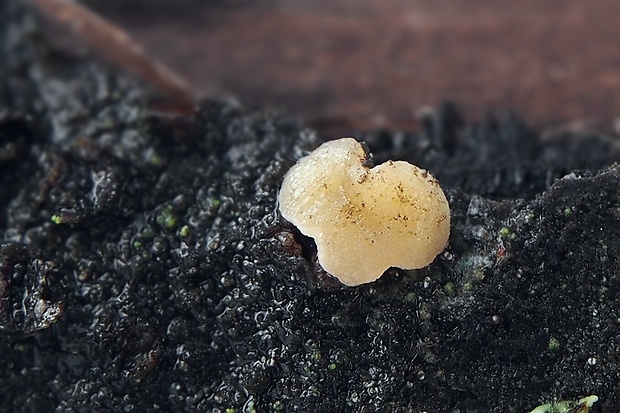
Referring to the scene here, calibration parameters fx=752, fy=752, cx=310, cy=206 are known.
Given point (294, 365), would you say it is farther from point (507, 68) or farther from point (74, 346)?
point (507, 68)

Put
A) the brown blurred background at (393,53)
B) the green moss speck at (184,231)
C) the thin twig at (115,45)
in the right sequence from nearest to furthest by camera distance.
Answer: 1. the green moss speck at (184,231)
2. the thin twig at (115,45)
3. the brown blurred background at (393,53)

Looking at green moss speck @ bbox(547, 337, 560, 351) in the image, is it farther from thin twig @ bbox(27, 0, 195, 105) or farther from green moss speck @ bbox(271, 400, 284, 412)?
thin twig @ bbox(27, 0, 195, 105)

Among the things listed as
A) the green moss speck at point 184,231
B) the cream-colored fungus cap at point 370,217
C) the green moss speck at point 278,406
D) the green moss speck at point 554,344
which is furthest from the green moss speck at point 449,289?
the green moss speck at point 184,231

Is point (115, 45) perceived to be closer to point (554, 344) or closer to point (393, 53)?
point (393, 53)

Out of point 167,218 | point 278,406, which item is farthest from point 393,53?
point 278,406

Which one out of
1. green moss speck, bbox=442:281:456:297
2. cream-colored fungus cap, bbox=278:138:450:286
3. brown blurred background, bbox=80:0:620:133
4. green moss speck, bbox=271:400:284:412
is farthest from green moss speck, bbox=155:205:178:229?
brown blurred background, bbox=80:0:620:133

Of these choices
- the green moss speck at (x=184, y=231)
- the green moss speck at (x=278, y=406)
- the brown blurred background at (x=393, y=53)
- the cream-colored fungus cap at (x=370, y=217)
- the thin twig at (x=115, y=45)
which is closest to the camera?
the cream-colored fungus cap at (x=370, y=217)

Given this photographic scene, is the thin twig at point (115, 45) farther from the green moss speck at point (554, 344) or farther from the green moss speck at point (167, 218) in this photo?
the green moss speck at point (554, 344)
